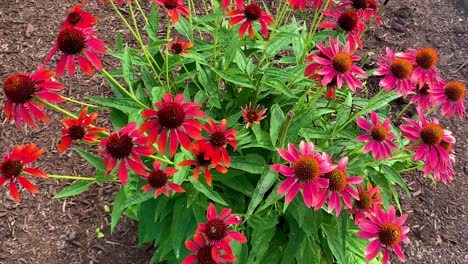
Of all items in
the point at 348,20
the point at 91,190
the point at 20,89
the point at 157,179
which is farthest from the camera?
the point at 91,190

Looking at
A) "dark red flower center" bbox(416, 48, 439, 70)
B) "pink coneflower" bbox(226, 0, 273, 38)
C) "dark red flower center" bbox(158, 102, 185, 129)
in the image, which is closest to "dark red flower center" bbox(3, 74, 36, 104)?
"dark red flower center" bbox(158, 102, 185, 129)

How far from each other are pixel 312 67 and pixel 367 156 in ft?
1.70

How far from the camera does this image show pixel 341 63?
1.46 metres

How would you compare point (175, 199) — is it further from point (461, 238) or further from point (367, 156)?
point (461, 238)

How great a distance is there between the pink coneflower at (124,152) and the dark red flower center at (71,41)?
0.29m

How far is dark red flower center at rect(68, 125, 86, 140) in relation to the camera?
54.8 inches

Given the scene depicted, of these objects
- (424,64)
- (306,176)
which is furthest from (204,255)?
(424,64)

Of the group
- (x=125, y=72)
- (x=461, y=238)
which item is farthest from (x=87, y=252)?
(x=461, y=238)

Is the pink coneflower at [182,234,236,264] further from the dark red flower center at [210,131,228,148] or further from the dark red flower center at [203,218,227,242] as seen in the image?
the dark red flower center at [210,131,228,148]

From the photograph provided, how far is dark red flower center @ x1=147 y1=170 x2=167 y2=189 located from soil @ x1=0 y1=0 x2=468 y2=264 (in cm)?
104

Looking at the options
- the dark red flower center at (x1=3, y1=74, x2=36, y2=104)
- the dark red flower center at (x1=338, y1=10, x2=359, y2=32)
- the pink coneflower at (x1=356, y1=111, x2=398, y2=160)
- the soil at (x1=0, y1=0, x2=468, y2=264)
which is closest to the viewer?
the dark red flower center at (x1=3, y1=74, x2=36, y2=104)

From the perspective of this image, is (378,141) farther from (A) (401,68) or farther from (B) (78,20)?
(B) (78,20)

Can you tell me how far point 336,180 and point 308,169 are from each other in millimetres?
119

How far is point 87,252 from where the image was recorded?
239cm
